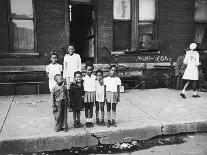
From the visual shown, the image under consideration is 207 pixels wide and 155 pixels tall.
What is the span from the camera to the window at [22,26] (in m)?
8.83

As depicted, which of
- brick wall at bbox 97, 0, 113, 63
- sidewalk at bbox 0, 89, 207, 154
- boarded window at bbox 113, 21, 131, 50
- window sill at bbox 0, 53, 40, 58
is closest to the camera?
sidewalk at bbox 0, 89, 207, 154

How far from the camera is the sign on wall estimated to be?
983cm

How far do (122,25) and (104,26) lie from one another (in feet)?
2.86

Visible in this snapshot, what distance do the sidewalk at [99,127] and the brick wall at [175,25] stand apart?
8.96 feet

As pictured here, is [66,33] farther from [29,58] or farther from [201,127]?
[201,127]

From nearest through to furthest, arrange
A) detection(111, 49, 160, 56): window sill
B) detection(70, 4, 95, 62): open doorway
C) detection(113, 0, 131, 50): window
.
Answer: detection(111, 49, 160, 56): window sill < detection(113, 0, 131, 50): window < detection(70, 4, 95, 62): open doorway

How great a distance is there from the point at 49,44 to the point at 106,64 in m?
2.25

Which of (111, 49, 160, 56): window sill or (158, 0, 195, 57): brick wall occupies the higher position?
(158, 0, 195, 57): brick wall

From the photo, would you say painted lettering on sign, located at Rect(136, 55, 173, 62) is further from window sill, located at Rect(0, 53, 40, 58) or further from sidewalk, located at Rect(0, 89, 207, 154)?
window sill, located at Rect(0, 53, 40, 58)

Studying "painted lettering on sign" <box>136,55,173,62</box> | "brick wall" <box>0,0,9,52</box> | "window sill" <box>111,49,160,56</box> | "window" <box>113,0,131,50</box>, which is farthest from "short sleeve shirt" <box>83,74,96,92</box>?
"painted lettering on sign" <box>136,55,173,62</box>

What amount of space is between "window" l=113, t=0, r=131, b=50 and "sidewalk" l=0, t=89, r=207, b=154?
2.57 metres

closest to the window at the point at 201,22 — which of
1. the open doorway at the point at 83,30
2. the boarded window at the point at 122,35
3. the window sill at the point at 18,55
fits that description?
the boarded window at the point at 122,35

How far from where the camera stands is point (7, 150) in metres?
4.86

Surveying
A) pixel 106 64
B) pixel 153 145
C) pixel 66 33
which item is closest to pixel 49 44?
pixel 66 33
